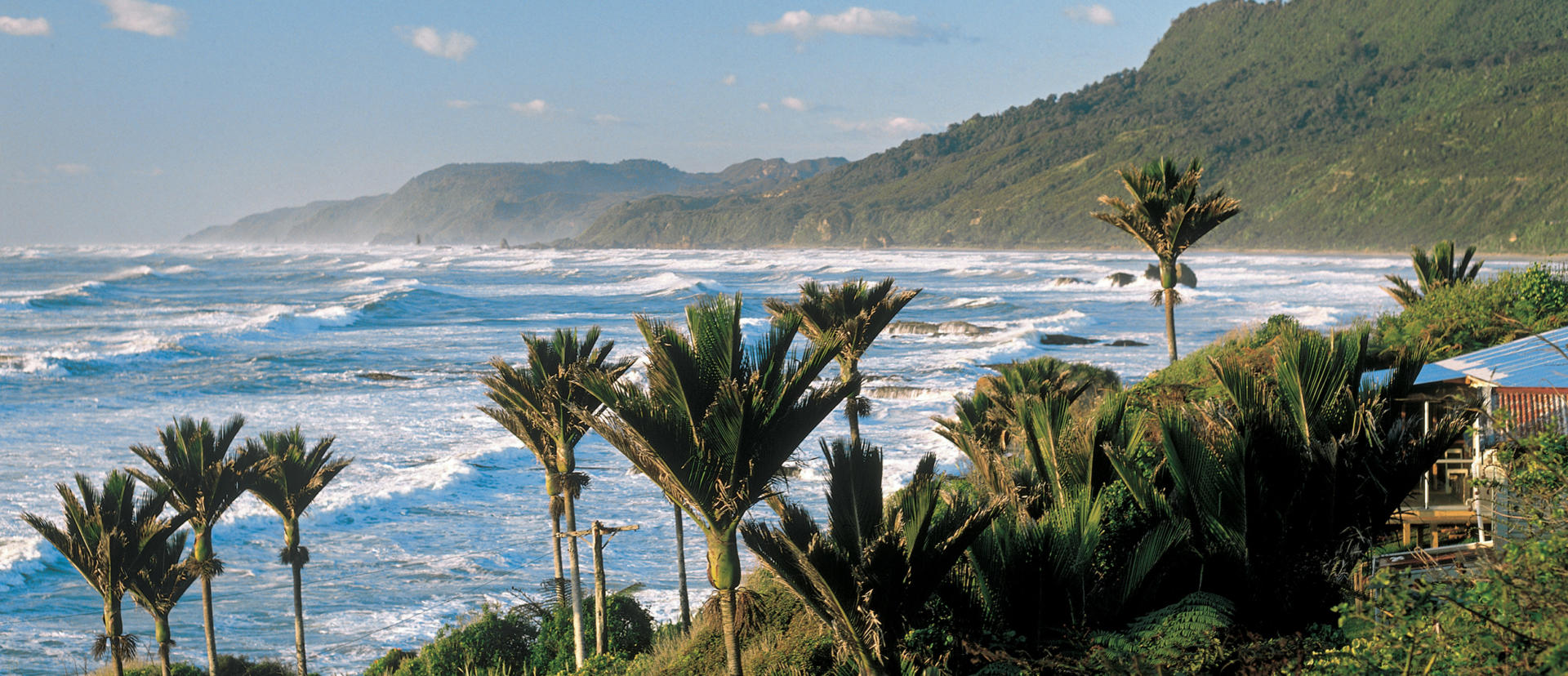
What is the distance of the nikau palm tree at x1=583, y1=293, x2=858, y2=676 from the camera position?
23.8 feet

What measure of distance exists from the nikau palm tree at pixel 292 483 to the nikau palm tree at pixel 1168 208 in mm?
12278

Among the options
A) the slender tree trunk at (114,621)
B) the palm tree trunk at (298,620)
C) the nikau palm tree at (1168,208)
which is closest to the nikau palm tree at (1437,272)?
the nikau palm tree at (1168,208)

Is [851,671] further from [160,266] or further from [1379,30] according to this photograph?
[1379,30]

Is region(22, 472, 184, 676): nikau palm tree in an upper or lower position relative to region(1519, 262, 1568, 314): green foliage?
lower

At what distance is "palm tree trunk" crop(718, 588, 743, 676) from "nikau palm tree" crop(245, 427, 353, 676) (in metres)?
6.94

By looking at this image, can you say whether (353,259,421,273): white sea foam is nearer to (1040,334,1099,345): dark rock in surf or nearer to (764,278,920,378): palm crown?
(1040,334,1099,345): dark rock in surf

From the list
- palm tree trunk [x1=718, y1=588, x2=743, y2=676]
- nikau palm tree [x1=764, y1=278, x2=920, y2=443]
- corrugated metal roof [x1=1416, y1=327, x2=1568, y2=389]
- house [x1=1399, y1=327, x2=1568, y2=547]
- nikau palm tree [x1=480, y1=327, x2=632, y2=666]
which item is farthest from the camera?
nikau palm tree [x1=764, y1=278, x2=920, y2=443]

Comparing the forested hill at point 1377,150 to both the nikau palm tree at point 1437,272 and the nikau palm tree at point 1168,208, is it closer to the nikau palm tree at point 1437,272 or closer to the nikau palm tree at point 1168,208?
the nikau palm tree at point 1437,272

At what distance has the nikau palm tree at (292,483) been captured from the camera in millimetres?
12562

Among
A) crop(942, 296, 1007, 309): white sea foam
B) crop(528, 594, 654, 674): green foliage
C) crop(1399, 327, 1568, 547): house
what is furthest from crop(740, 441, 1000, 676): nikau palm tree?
crop(942, 296, 1007, 309): white sea foam

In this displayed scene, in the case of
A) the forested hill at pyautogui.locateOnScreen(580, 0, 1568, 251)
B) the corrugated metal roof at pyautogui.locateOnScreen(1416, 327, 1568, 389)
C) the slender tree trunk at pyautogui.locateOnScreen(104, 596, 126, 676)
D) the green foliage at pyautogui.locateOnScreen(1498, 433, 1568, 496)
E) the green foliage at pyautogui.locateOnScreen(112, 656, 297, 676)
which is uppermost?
the forested hill at pyautogui.locateOnScreen(580, 0, 1568, 251)

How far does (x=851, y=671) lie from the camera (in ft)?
24.6

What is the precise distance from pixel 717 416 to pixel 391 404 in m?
27.5

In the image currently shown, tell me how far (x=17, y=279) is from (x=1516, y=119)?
15775cm
